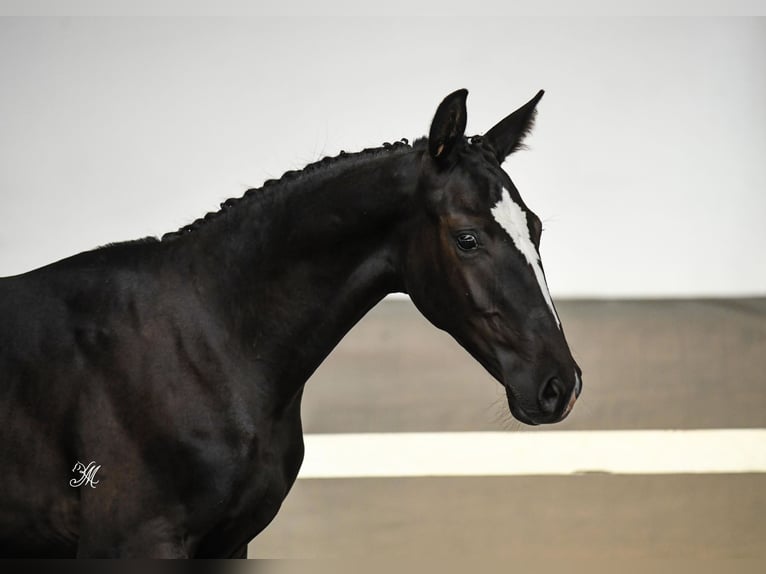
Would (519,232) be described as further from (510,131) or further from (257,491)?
(257,491)

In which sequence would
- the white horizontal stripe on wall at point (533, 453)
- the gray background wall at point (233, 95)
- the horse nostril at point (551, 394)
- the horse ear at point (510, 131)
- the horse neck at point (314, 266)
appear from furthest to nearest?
the white horizontal stripe on wall at point (533, 453), the gray background wall at point (233, 95), the horse ear at point (510, 131), the horse neck at point (314, 266), the horse nostril at point (551, 394)

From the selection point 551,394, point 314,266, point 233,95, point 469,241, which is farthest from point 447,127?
point 233,95

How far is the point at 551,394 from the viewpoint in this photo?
4.54 feet

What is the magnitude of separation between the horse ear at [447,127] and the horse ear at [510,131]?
0.14 metres

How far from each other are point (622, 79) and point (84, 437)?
10.0 ft

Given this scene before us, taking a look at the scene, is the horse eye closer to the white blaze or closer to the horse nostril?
the white blaze

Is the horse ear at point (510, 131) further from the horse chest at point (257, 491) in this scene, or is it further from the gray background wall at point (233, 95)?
the gray background wall at point (233, 95)

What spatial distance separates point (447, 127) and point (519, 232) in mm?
201

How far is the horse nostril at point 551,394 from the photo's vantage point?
1377 millimetres

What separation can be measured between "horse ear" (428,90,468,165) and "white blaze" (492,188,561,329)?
118 millimetres

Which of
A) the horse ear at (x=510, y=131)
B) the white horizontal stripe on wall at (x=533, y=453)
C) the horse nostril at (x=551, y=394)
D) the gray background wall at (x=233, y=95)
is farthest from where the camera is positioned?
the white horizontal stripe on wall at (x=533, y=453)

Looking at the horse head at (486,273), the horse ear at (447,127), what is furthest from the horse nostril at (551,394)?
the horse ear at (447,127)

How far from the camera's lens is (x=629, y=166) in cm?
400

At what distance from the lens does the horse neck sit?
1.50 m
